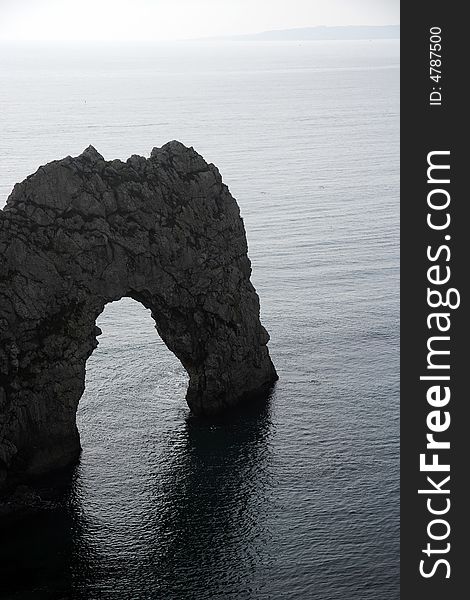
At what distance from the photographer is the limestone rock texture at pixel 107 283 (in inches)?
3605

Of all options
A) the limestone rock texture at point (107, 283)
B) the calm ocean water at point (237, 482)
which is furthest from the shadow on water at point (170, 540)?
the limestone rock texture at point (107, 283)

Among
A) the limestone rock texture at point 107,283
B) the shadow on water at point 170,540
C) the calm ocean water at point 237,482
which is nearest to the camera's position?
the shadow on water at point 170,540

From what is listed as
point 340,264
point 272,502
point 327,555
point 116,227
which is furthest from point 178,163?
point 340,264

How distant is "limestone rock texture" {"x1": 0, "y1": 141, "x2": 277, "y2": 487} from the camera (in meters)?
91.6

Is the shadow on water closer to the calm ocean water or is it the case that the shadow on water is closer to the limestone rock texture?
the calm ocean water

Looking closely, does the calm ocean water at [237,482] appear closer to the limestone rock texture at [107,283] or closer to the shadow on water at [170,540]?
the shadow on water at [170,540]

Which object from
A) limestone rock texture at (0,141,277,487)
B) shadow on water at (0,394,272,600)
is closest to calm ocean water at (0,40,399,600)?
A: shadow on water at (0,394,272,600)

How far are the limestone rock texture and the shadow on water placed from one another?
8.50m

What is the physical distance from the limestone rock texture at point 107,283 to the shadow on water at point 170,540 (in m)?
8.50

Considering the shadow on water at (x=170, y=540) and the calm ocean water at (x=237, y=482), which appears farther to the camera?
the calm ocean water at (x=237, y=482)

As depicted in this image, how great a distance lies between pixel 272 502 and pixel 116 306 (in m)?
62.2

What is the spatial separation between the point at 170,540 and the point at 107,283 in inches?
1128

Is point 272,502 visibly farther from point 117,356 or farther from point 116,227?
point 117,356

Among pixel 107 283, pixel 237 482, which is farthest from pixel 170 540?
pixel 107 283
